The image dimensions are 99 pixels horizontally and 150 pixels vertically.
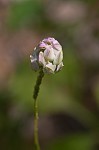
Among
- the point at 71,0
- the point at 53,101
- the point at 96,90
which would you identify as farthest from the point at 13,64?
the point at 96,90

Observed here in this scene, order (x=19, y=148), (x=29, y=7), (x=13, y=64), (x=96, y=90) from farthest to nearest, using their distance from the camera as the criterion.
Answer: (x=13, y=64) → (x=29, y=7) → (x=19, y=148) → (x=96, y=90)

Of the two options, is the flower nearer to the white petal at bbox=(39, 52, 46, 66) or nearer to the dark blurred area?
the white petal at bbox=(39, 52, 46, 66)

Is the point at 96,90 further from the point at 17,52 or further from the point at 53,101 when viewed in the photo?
the point at 17,52

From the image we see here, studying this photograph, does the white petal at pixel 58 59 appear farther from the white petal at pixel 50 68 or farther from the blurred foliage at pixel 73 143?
the blurred foliage at pixel 73 143

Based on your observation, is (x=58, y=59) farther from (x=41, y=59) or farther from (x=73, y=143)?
(x=73, y=143)

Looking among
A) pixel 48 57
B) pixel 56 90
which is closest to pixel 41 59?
pixel 48 57

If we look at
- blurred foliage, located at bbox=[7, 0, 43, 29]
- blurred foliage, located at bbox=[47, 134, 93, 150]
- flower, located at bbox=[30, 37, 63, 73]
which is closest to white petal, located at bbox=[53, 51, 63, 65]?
flower, located at bbox=[30, 37, 63, 73]

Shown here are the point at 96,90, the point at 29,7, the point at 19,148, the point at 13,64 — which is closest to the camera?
the point at 96,90
